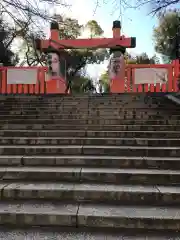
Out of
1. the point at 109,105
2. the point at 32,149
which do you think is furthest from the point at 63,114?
the point at 32,149

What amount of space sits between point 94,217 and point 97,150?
1680 millimetres

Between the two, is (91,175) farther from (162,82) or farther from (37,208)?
(162,82)

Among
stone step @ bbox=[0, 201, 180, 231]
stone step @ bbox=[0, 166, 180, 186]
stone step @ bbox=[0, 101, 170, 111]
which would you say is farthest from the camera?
stone step @ bbox=[0, 101, 170, 111]

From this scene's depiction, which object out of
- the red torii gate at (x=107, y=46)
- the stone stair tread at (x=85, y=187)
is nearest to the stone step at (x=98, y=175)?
the stone stair tread at (x=85, y=187)

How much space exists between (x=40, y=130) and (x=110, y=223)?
3.25 meters

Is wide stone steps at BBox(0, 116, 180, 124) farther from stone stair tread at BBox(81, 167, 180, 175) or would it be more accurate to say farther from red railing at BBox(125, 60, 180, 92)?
red railing at BBox(125, 60, 180, 92)

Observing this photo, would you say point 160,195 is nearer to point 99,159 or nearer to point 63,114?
point 99,159

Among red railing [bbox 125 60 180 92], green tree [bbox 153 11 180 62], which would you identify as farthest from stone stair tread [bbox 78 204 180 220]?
green tree [bbox 153 11 180 62]

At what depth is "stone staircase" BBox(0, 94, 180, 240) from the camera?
2.56 metres

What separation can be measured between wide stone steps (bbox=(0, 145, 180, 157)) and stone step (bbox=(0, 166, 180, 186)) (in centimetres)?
59

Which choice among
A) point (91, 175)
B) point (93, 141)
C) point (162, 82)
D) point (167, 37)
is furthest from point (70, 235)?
point (167, 37)

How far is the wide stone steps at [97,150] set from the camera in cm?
411

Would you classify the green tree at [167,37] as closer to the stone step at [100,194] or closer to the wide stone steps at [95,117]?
the wide stone steps at [95,117]

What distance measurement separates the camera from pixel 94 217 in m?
2.60
